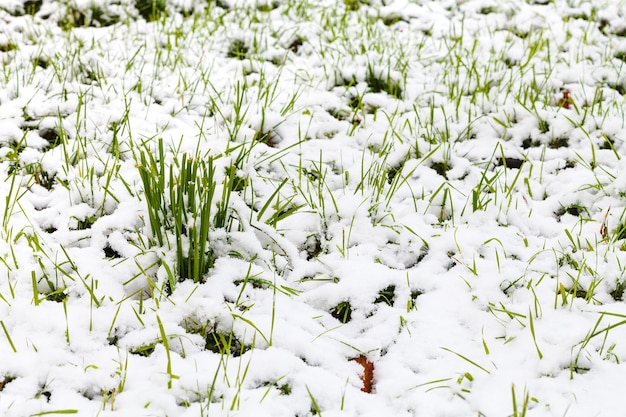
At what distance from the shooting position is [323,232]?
1893 millimetres

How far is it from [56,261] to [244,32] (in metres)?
2.16

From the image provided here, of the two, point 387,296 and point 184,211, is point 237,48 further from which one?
point 387,296

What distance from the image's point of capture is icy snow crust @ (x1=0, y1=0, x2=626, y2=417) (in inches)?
52.5

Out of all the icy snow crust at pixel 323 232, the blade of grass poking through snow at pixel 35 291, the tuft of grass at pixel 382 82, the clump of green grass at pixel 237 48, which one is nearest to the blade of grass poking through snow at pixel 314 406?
the icy snow crust at pixel 323 232

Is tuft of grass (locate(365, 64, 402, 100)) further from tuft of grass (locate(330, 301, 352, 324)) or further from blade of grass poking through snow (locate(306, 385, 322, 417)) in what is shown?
blade of grass poking through snow (locate(306, 385, 322, 417))

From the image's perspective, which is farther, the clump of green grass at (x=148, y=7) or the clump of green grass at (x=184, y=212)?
the clump of green grass at (x=148, y=7)

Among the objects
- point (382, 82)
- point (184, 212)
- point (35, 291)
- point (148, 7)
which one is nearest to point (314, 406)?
point (184, 212)

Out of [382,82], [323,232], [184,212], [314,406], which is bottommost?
[314,406]

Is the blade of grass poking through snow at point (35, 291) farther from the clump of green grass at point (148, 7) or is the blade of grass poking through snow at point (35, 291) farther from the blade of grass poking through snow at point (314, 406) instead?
the clump of green grass at point (148, 7)

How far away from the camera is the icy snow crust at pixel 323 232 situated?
133 centimetres

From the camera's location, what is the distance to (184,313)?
1.50 m

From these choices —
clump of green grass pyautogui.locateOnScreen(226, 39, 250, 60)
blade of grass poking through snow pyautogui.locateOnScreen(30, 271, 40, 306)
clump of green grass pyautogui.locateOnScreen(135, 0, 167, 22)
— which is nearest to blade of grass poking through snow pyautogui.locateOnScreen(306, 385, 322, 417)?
blade of grass poking through snow pyautogui.locateOnScreen(30, 271, 40, 306)

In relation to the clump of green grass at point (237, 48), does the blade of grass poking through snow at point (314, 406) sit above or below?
below

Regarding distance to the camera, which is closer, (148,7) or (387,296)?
(387,296)
